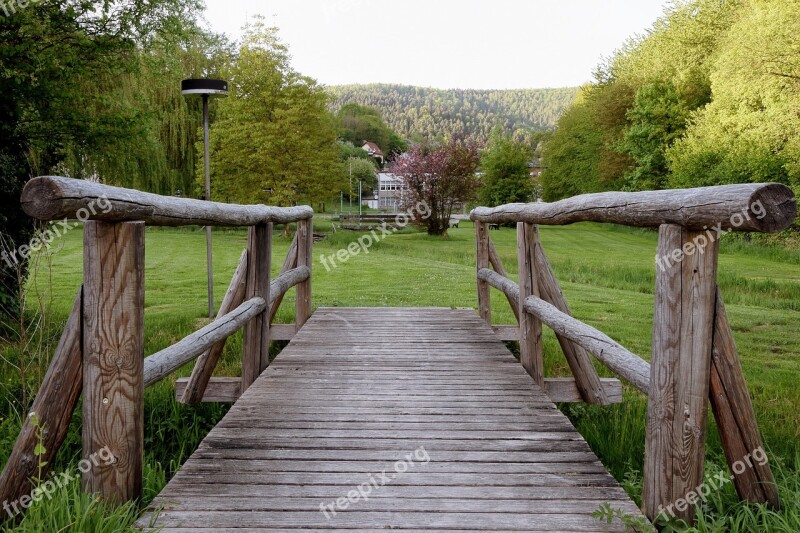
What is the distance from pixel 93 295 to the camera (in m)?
2.25

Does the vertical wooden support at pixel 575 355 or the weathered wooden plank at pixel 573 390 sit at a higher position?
the vertical wooden support at pixel 575 355

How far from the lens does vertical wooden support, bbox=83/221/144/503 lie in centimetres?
225

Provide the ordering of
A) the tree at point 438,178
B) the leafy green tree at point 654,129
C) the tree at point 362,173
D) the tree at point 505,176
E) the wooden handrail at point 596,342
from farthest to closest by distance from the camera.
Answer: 1. the tree at point 362,173
2. the tree at point 505,176
3. the leafy green tree at point 654,129
4. the tree at point 438,178
5. the wooden handrail at point 596,342

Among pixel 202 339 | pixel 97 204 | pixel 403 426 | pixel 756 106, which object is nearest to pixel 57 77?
pixel 202 339

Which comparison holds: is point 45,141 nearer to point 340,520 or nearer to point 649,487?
point 340,520

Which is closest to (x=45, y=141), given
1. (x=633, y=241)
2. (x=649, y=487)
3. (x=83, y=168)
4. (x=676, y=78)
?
(x=83, y=168)

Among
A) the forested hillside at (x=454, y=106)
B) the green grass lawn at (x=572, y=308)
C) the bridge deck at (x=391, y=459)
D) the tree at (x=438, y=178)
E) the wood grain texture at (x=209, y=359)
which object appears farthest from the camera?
the forested hillside at (x=454, y=106)

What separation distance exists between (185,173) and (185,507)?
24.1m

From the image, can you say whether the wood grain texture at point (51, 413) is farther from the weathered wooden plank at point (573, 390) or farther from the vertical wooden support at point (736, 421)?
the weathered wooden plank at point (573, 390)

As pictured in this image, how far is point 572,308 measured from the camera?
9234 millimetres

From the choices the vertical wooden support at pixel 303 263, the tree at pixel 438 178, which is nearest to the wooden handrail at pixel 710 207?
the vertical wooden support at pixel 303 263

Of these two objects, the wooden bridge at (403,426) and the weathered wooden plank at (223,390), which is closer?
the wooden bridge at (403,426)

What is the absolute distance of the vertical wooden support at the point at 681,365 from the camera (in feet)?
7.25

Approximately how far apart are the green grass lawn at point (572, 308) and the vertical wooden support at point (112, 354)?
176 mm
